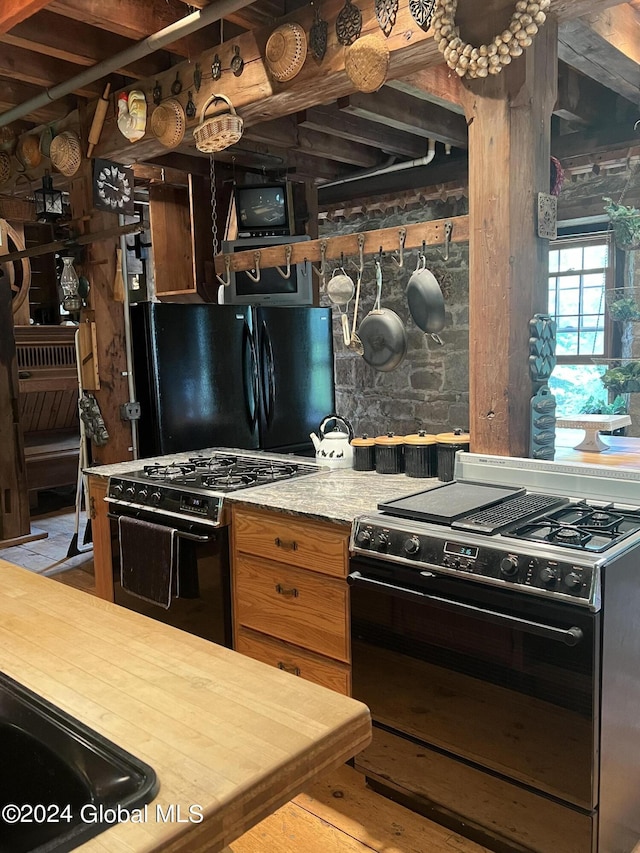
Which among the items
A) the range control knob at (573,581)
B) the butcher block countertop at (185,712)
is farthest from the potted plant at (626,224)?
the butcher block countertop at (185,712)

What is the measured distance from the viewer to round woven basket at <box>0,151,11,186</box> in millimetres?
4238

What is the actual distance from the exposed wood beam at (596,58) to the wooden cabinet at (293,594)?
2216 millimetres

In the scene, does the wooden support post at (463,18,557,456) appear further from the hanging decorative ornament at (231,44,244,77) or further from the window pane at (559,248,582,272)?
the window pane at (559,248,582,272)

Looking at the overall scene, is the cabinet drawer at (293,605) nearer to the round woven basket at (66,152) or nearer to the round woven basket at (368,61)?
the round woven basket at (368,61)

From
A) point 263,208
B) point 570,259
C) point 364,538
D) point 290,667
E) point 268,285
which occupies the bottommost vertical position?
point 290,667

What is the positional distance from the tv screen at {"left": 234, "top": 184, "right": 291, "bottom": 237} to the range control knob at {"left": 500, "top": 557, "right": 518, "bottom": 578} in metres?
3.11

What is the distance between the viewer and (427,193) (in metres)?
5.16

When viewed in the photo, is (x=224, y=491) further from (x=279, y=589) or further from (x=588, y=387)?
(x=588, y=387)

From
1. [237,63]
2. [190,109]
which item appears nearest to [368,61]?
[237,63]

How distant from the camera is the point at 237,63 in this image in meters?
2.92

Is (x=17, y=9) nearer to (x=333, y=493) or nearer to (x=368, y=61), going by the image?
(x=368, y=61)

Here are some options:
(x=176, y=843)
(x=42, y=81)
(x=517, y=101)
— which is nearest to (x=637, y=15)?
(x=517, y=101)

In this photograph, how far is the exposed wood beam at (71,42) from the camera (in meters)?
2.99

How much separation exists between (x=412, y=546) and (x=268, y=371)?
255cm
